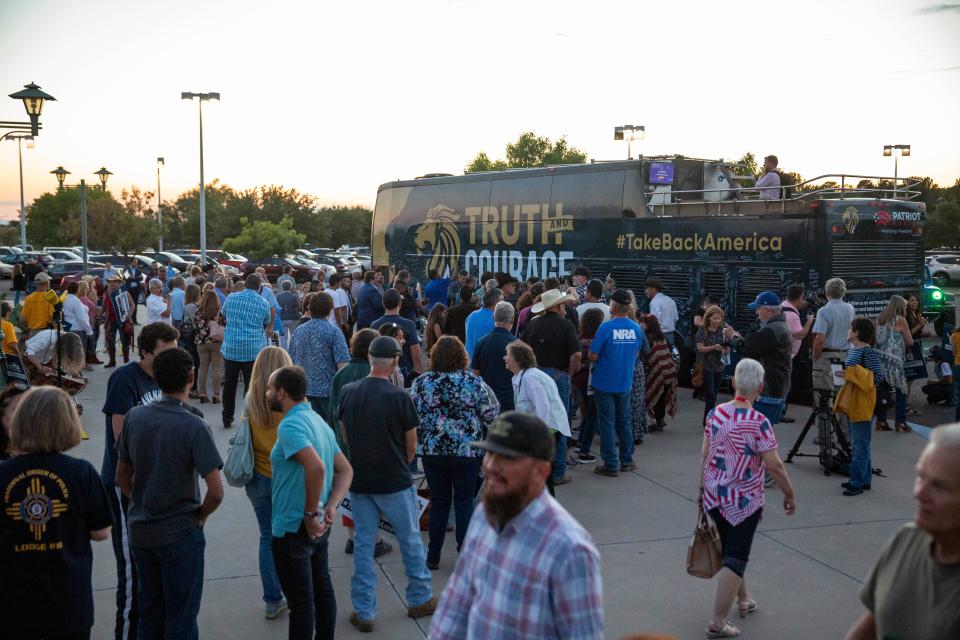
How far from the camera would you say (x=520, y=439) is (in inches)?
115

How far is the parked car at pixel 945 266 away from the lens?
44000 mm

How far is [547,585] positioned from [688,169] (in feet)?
49.5

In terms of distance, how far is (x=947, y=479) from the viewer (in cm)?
259

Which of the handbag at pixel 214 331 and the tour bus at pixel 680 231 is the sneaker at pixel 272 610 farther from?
the tour bus at pixel 680 231

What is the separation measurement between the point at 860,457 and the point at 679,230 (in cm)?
749

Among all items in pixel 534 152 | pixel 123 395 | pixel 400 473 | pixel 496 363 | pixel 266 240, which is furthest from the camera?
pixel 534 152

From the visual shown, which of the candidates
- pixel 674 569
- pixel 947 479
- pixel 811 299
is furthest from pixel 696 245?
pixel 947 479

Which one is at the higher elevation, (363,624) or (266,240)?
(266,240)

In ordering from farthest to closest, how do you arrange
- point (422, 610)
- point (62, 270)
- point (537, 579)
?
1. point (62, 270)
2. point (422, 610)
3. point (537, 579)

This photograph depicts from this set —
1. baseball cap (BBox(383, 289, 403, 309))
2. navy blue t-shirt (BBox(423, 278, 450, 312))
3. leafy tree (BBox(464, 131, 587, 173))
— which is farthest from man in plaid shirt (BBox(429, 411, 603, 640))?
leafy tree (BBox(464, 131, 587, 173))

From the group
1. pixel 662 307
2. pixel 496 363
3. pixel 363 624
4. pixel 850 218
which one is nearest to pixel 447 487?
pixel 363 624

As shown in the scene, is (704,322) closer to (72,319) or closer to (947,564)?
(947,564)

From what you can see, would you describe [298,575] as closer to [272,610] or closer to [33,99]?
[272,610]

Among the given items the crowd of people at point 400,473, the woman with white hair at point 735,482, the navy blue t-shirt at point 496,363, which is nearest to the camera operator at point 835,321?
the crowd of people at point 400,473
